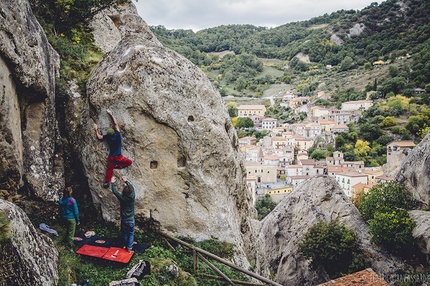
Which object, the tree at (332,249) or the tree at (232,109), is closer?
the tree at (332,249)

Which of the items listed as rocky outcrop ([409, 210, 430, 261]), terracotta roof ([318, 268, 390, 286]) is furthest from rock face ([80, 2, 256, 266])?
rocky outcrop ([409, 210, 430, 261])

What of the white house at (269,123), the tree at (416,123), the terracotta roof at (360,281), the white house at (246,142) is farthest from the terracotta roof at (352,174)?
the terracotta roof at (360,281)

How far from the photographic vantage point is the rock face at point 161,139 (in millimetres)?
9945

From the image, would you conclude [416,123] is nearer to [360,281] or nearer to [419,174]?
[419,174]

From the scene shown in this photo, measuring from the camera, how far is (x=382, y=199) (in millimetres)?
27312

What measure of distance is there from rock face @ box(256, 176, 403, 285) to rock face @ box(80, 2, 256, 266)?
14.2 metres

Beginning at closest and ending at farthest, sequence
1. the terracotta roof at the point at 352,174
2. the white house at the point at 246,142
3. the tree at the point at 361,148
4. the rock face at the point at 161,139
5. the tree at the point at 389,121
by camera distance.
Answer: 1. the rock face at the point at 161,139
2. the terracotta roof at the point at 352,174
3. the tree at the point at 361,148
4. the tree at the point at 389,121
5. the white house at the point at 246,142

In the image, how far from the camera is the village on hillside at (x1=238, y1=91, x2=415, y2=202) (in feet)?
252

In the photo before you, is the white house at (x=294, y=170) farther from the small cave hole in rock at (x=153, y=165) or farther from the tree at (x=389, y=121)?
the small cave hole in rock at (x=153, y=165)

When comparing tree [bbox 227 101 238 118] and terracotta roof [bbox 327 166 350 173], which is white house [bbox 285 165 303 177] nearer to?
terracotta roof [bbox 327 166 350 173]

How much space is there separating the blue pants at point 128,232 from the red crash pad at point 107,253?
20 centimetres

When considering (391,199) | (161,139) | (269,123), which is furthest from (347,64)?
(161,139)

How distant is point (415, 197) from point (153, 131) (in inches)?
943

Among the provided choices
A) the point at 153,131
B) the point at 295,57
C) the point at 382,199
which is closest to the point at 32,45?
the point at 153,131
